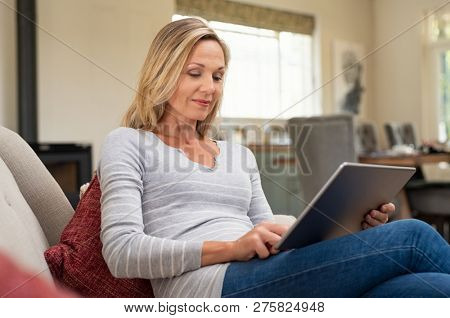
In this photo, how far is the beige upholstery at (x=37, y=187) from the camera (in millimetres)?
839

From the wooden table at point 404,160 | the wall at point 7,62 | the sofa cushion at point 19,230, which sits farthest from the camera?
the wall at point 7,62

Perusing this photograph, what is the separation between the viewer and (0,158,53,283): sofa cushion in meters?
0.67

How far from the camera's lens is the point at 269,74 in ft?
13.0

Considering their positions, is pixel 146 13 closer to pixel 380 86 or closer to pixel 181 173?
pixel 181 173

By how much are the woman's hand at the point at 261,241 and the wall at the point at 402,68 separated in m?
4.10

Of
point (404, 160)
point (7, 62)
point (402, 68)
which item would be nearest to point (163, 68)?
point (404, 160)

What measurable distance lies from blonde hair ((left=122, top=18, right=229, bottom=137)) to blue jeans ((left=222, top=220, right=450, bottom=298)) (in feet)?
0.96

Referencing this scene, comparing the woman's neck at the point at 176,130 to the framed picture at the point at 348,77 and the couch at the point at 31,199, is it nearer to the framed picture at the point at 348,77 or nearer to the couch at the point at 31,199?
the couch at the point at 31,199

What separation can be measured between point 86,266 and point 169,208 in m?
0.13

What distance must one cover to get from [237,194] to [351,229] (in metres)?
0.17

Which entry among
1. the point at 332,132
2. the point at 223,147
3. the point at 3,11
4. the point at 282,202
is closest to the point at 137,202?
the point at 223,147

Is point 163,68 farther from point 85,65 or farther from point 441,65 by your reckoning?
point 441,65

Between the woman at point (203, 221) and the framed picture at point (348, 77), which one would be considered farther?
the framed picture at point (348, 77)

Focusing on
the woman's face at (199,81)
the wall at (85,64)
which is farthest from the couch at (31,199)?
the wall at (85,64)
